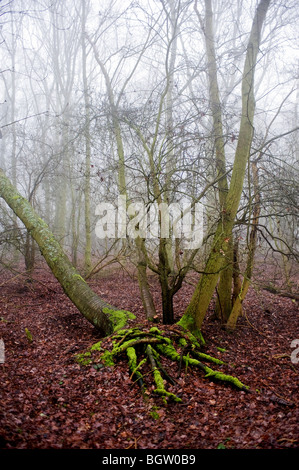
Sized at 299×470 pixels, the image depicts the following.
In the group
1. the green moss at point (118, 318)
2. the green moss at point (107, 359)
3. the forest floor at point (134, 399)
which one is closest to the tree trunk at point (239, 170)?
the green moss at point (118, 318)

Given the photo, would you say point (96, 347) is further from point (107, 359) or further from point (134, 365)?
point (134, 365)

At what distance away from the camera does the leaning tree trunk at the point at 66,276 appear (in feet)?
17.8

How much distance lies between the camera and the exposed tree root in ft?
12.7

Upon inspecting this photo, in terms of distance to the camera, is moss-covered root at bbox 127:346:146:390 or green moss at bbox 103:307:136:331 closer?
moss-covered root at bbox 127:346:146:390

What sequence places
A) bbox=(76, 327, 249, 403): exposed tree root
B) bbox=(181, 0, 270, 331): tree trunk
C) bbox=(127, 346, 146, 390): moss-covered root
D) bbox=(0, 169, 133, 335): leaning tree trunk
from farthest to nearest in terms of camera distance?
bbox=(0, 169, 133, 335): leaning tree trunk, bbox=(181, 0, 270, 331): tree trunk, bbox=(76, 327, 249, 403): exposed tree root, bbox=(127, 346, 146, 390): moss-covered root

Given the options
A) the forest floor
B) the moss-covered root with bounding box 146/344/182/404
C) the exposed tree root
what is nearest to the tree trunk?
the exposed tree root

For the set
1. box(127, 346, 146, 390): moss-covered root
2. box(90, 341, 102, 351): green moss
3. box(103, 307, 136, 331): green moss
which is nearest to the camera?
box(127, 346, 146, 390): moss-covered root

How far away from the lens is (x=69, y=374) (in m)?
3.90

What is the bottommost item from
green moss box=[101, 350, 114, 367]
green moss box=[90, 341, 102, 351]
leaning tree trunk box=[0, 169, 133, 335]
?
green moss box=[101, 350, 114, 367]

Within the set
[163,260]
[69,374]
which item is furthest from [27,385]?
[163,260]

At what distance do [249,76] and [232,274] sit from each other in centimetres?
369

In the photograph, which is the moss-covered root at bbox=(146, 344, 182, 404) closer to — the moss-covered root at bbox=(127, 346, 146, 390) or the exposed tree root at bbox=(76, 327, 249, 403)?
the exposed tree root at bbox=(76, 327, 249, 403)

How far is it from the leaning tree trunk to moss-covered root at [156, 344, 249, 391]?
1019 millimetres

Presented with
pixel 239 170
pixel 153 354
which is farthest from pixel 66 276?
pixel 239 170
